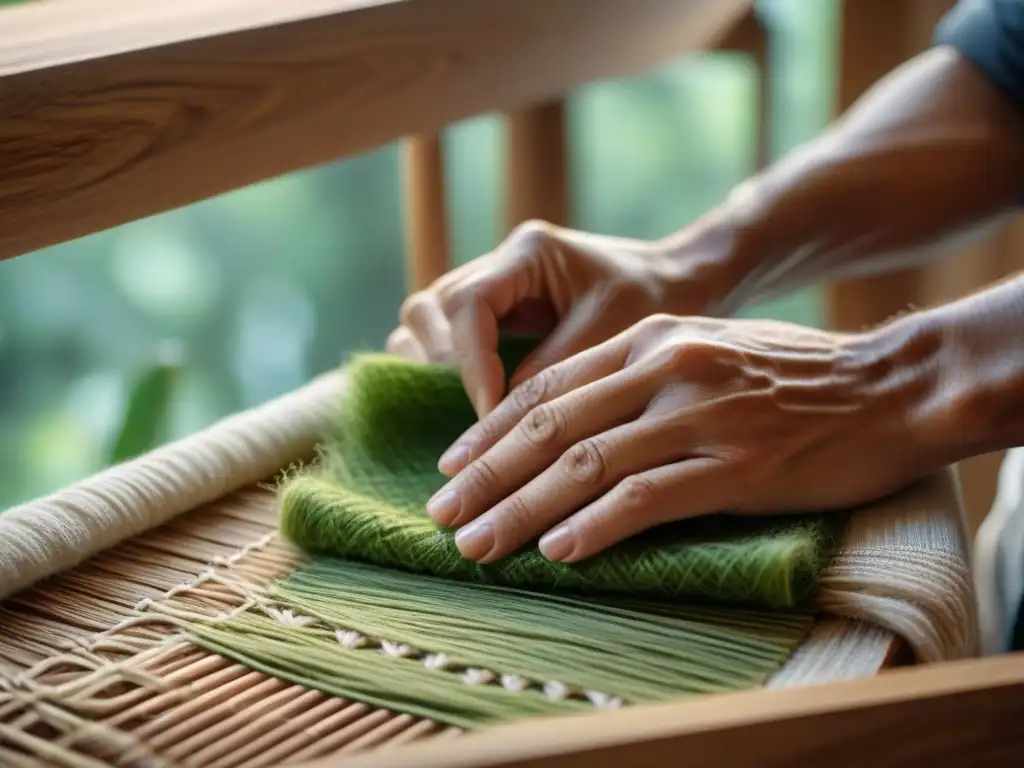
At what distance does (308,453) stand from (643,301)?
24cm

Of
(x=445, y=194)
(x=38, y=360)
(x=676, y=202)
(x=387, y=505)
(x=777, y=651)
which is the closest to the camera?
(x=777, y=651)

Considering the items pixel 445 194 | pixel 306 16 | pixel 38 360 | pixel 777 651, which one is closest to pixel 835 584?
pixel 777 651

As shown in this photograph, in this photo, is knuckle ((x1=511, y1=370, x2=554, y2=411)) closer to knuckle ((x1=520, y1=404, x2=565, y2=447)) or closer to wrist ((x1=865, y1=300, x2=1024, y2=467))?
knuckle ((x1=520, y1=404, x2=565, y2=447))

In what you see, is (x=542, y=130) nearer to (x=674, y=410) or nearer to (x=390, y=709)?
(x=674, y=410)

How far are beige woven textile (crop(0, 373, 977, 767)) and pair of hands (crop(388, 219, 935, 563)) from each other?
0.04 metres

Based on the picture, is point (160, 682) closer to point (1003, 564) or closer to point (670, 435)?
point (670, 435)

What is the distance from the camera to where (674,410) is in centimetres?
58

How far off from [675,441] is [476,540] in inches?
4.4

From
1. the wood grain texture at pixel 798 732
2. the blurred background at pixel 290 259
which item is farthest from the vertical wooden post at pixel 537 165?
the wood grain texture at pixel 798 732

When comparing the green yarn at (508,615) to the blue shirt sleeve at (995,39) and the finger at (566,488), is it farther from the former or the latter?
the blue shirt sleeve at (995,39)

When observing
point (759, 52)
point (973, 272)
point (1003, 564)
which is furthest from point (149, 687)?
point (973, 272)

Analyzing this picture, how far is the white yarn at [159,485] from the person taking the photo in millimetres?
581

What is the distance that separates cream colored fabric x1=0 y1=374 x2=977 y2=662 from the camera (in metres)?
0.52

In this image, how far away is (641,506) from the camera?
54cm
